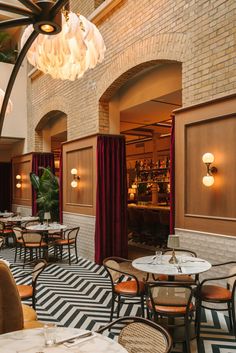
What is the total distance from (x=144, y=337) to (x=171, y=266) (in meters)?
1.76

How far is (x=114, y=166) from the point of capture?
785cm

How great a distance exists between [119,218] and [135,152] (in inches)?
301

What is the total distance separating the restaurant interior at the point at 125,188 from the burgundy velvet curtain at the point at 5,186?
5.28m

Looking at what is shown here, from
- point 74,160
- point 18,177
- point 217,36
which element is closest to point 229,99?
point 217,36

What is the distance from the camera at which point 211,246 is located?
4844 millimetres

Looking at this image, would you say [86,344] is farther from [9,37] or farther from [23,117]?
[9,37]

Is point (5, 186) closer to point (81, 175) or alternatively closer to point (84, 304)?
point (81, 175)

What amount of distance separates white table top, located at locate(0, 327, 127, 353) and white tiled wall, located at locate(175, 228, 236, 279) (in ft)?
9.31

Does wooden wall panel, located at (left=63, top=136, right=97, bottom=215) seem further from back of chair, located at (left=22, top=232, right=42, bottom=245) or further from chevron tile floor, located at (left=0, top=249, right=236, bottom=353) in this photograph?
chevron tile floor, located at (left=0, top=249, right=236, bottom=353)

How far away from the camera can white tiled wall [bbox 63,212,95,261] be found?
8109mm

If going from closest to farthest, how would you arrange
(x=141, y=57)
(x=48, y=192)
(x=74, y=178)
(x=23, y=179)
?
(x=141, y=57) < (x=74, y=178) < (x=48, y=192) < (x=23, y=179)

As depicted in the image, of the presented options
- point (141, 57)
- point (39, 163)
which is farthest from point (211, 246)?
point (39, 163)

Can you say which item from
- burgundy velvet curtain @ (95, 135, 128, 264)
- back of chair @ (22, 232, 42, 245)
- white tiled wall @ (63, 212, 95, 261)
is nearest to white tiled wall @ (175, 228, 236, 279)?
burgundy velvet curtain @ (95, 135, 128, 264)

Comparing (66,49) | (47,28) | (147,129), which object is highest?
(147,129)
